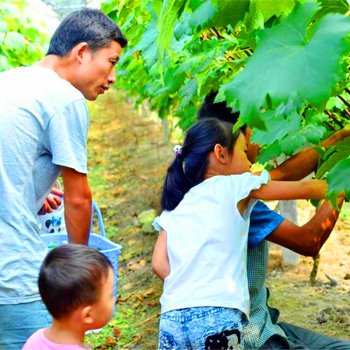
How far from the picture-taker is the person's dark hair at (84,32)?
7.82ft

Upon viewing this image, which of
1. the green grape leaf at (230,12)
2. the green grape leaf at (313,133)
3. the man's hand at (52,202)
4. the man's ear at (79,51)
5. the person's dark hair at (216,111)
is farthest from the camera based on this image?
the person's dark hair at (216,111)

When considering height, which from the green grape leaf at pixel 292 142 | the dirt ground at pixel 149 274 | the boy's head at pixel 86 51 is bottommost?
the dirt ground at pixel 149 274

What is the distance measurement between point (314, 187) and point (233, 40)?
0.65 meters

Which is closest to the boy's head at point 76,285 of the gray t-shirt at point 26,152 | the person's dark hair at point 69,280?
the person's dark hair at point 69,280

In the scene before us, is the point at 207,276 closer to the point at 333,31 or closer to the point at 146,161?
the point at 333,31

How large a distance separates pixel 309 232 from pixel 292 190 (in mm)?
326

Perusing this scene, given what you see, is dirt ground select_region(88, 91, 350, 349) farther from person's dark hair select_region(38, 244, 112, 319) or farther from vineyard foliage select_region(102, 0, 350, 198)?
person's dark hair select_region(38, 244, 112, 319)

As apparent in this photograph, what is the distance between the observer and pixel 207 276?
2.27m

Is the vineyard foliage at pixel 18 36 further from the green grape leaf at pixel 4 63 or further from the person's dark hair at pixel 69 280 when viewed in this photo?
the person's dark hair at pixel 69 280

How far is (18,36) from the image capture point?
6336 millimetres

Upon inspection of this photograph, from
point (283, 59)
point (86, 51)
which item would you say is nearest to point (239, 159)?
point (86, 51)

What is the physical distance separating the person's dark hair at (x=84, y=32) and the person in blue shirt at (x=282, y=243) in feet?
1.66

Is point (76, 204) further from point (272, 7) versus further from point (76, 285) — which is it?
point (272, 7)

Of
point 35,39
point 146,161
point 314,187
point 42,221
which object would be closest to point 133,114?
point 146,161
